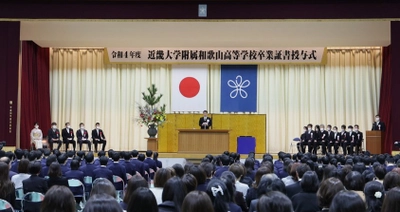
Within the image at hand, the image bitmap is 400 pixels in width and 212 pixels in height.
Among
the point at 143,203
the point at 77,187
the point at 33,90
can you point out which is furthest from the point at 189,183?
the point at 33,90

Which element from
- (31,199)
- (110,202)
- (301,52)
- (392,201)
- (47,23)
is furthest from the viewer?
(301,52)

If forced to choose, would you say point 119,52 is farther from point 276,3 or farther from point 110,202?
point 110,202

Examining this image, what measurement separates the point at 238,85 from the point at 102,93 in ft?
15.0

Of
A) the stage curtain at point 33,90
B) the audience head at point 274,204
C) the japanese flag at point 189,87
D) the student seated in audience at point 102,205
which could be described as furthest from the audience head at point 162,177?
the japanese flag at point 189,87

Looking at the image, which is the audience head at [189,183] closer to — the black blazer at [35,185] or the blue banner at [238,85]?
the black blazer at [35,185]

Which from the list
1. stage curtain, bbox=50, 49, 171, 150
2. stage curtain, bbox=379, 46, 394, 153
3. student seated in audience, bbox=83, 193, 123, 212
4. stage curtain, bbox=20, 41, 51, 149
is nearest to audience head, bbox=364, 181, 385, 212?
student seated in audience, bbox=83, 193, 123, 212

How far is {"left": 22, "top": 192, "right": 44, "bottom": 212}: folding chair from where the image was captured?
476cm

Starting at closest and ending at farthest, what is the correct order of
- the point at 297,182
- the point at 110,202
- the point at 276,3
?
1. the point at 110,202
2. the point at 297,182
3. the point at 276,3

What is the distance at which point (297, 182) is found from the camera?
5148 mm

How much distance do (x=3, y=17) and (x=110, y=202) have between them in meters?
12.5

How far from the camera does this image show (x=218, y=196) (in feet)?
10.9

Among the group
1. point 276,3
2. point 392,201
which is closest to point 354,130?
point 276,3

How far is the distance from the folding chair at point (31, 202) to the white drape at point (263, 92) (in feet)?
42.4

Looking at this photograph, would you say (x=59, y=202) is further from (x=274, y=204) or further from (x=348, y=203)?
(x=348, y=203)
